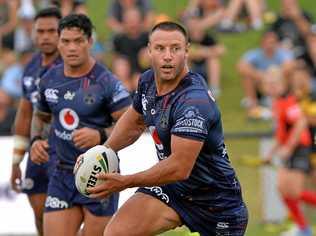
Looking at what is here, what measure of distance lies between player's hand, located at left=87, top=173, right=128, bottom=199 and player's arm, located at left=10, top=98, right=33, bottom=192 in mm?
3033

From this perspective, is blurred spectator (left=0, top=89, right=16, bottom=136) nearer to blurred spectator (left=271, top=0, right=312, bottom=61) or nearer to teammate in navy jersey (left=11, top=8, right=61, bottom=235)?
teammate in navy jersey (left=11, top=8, right=61, bottom=235)

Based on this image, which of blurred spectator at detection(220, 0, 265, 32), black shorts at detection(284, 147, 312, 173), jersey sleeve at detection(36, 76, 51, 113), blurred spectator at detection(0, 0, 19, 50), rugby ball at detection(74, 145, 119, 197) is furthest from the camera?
blurred spectator at detection(220, 0, 265, 32)

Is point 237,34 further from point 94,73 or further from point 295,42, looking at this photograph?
point 94,73

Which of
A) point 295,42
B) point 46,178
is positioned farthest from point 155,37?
point 295,42

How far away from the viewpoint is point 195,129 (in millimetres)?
7938

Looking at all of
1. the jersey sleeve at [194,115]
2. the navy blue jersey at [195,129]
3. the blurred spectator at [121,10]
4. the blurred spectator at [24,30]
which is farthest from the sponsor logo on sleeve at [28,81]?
the blurred spectator at [121,10]

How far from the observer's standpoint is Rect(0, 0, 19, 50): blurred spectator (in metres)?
20.6

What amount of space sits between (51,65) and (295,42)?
10.3 meters

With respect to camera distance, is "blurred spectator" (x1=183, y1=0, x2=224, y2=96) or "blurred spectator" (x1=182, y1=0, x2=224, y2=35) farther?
"blurred spectator" (x1=182, y1=0, x2=224, y2=35)

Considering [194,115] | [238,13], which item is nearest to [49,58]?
[194,115]

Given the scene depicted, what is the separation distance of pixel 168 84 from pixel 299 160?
24.7 ft

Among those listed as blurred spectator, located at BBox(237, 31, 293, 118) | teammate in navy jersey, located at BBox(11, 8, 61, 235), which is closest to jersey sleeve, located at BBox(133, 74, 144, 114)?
teammate in navy jersey, located at BBox(11, 8, 61, 235)

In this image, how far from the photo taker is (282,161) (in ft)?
51.2

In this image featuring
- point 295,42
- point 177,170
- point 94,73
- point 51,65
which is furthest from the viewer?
point 295,42
